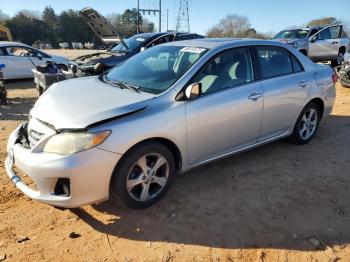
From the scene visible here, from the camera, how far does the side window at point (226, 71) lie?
3.90 m

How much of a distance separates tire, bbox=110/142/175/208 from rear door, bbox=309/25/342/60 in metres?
12.9

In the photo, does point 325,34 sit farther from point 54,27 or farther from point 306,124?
point 54,27

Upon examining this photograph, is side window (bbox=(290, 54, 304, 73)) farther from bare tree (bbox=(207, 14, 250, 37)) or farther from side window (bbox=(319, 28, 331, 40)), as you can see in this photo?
bare tree (bbox=(207, 14, 250, 37))

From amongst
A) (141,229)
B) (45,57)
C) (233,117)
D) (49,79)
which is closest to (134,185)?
(141,229)

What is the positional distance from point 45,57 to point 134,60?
30.5ft

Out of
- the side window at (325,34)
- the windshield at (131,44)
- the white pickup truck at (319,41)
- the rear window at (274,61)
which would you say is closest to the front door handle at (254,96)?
the rear window at (274,61)

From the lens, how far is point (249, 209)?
365 centimetres

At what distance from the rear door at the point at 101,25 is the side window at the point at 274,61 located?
582 cm

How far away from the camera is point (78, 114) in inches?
127

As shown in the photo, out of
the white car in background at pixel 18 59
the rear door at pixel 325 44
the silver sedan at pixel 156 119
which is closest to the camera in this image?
the silver sedan at pixel 156 119

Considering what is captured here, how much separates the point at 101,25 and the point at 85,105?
291 inches

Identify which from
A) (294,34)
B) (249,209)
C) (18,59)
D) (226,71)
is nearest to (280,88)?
(226,71)

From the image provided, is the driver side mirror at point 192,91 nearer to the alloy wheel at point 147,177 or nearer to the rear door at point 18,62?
the alloy wheel at point 147,177

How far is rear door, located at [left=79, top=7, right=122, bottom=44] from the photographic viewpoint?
31.3ft
